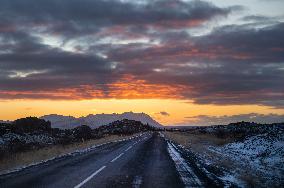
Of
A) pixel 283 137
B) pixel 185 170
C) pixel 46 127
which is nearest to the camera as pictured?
pixel 185 170

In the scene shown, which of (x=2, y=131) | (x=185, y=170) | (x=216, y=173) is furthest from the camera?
(x=2, y=131)

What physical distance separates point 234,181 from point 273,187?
1400 millimetres

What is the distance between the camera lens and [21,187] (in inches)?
469

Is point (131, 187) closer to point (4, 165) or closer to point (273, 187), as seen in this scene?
point (273, 187)

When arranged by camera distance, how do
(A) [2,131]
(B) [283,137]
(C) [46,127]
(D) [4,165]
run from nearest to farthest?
(D) [4,165] → (B) [283,137] → (A) [2,131] → (C) [46,127]

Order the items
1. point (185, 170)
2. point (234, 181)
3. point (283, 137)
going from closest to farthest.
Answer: point (234, 181)
point (185, 170)
point (283, 137)

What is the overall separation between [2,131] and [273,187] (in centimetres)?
5337

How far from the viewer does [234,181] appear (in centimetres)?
1331

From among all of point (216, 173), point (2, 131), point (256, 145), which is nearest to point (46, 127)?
point (2, 131)

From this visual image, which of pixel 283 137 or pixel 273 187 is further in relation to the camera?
pixel 283 137

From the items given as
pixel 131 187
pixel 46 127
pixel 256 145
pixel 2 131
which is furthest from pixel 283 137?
pixel 46 127

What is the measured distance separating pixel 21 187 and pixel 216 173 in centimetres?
759

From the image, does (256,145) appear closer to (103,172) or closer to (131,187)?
(103,172)

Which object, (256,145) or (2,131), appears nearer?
(256,145)
